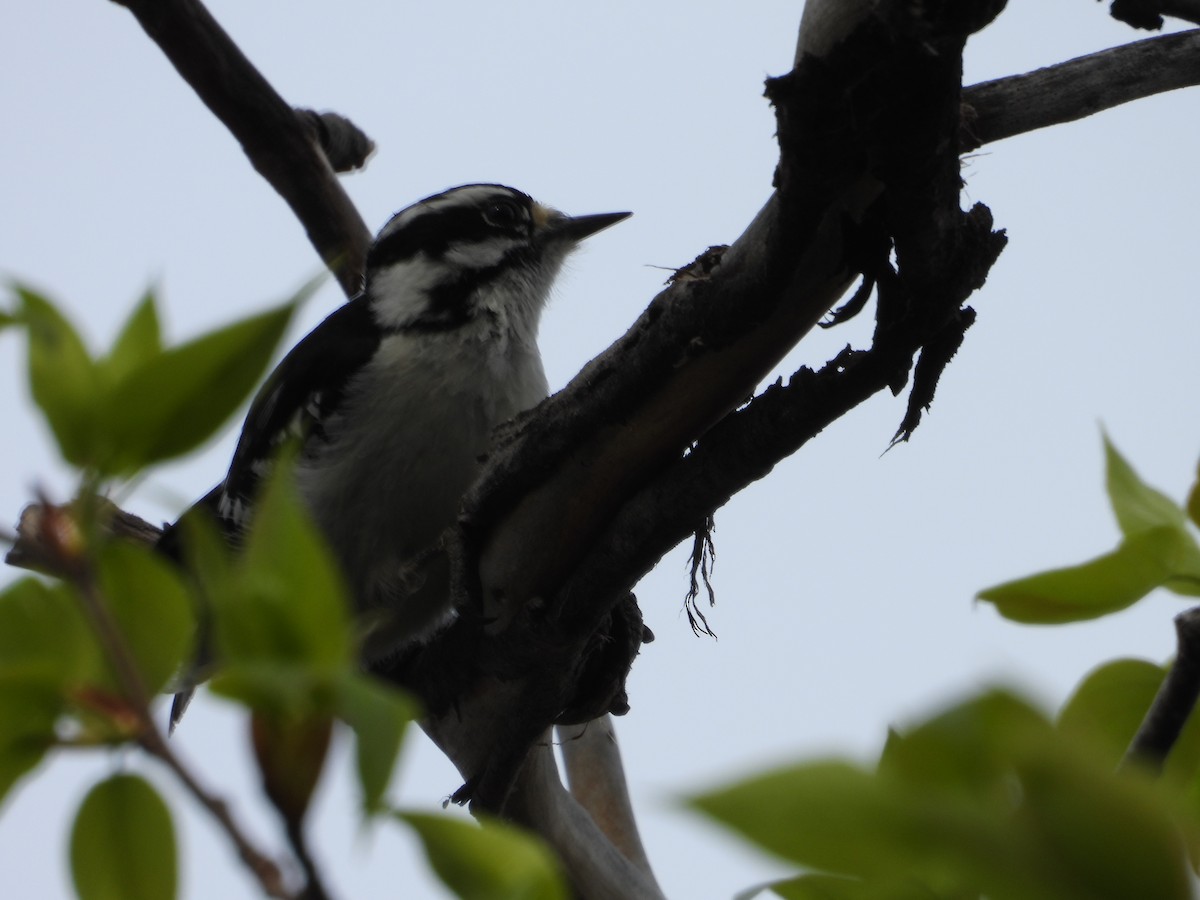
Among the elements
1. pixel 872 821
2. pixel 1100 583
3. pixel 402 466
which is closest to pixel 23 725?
pixel 872 821

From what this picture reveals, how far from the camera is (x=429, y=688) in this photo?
8.99 ft

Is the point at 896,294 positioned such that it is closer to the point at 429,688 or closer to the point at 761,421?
the point at 761,421

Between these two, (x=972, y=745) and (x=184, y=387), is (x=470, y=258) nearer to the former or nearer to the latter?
(x=184, y=387)

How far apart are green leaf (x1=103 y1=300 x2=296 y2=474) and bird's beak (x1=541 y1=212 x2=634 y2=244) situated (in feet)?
11.2

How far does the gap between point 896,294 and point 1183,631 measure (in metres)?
0.87

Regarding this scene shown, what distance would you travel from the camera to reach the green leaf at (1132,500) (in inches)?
35.3

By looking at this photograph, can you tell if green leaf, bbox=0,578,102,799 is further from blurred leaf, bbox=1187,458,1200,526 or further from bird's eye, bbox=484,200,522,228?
bird's eye, bbox=484,200,522,228

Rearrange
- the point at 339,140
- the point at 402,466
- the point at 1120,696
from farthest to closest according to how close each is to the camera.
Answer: the point at 339,140 → the point at 402,466 → the point at 1120,696

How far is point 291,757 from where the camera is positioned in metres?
0.58

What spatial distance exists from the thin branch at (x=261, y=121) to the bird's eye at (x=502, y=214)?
1.48 ft

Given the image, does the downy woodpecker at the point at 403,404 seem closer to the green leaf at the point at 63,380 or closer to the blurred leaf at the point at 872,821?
the green leaf at the point at 63,380

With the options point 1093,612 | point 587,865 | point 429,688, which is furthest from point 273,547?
point 587,865

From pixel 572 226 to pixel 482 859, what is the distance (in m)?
3.60

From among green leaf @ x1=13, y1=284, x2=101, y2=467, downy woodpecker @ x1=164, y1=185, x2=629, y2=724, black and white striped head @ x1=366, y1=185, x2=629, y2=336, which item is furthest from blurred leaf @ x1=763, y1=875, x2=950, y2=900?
black and white striped head @ x1=366, y1=185, x2=629, y2=336
